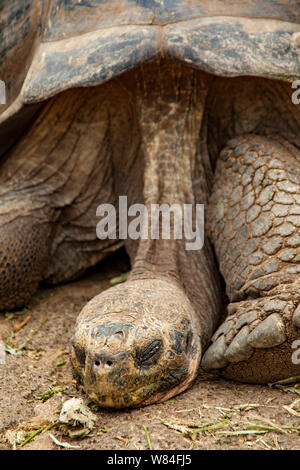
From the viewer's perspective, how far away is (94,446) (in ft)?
5.47

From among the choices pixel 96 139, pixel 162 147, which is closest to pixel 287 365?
pixel 162 147

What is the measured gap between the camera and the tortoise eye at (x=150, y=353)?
187 cm

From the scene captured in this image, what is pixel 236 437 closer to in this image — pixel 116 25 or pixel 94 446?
pixel 94 446

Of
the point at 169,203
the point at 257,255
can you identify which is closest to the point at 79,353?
the point at 257,255

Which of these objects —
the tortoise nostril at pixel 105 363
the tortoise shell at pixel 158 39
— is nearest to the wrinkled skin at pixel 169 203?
the tortoise nostril at pixel 105 363

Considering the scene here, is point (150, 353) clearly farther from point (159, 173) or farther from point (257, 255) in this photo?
point (159, 173)

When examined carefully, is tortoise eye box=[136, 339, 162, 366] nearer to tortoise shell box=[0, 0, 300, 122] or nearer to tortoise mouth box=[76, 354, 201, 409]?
tortoise mouth box=[76, 354, 201, 409]

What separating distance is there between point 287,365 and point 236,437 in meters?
0.37

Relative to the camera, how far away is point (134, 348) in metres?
1.85

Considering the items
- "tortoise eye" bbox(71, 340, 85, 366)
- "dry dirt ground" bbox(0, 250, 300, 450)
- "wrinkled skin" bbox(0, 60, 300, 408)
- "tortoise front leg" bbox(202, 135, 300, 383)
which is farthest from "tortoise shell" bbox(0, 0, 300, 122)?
"dry dirt ground" bbox(0, 250, 300, 450)

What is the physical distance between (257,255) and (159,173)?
0.70 metres

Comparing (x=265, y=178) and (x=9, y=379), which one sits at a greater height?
(x=265, y=178)

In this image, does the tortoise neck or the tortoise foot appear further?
the tortoise neck

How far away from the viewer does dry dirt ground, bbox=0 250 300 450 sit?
167cm
